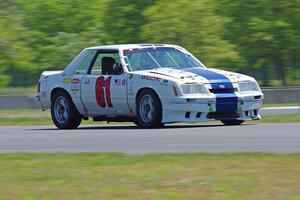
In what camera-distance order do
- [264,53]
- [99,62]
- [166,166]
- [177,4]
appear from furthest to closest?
1. [264,53]
2. [177,4]
3. [99,62]
4. [166,166]

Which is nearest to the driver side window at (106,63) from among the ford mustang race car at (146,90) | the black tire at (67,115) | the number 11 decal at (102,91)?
the ford mustang race car at (146,90)

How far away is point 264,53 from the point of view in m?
35.0

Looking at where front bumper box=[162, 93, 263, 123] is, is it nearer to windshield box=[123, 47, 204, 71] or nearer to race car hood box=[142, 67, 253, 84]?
race car hood box=[142, 67, 253, 84]

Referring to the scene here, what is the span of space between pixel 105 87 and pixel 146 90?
3.80 feet

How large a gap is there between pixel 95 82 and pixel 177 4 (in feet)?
50.2

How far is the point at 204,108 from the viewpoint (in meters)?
15.8

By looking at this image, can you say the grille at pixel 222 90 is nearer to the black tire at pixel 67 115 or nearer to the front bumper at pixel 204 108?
the front bumper at pixel 204 108

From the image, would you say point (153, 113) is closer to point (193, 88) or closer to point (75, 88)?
point (193, 88)

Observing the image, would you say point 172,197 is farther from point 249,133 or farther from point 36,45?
point 36,45

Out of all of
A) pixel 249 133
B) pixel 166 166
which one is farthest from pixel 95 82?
pixel 166 166

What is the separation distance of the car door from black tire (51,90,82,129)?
38 centimetres

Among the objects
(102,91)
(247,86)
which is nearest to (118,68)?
(102,91)

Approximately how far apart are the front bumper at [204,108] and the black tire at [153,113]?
0.38ft

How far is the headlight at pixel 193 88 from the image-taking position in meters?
15.8
